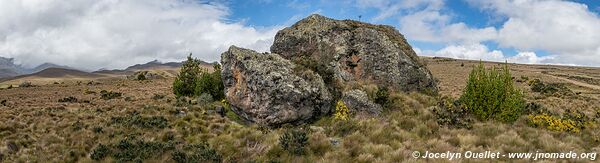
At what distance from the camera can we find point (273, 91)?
2047 centimetres

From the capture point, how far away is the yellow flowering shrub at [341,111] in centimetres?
2083

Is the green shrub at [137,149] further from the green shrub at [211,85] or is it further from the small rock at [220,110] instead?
the green shrub at [211,85]

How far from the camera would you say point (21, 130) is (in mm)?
21859

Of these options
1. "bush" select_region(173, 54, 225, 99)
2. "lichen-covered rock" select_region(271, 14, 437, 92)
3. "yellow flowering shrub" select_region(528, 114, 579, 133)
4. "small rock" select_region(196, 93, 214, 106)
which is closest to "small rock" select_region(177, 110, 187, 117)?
"small rock" select_region(196, 93, 214, 106)

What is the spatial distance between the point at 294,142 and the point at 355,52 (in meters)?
12.7

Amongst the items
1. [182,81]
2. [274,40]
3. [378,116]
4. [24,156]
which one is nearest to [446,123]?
[378,116]

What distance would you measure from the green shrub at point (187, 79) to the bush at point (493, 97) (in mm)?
26337

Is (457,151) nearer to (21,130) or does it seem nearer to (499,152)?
(499,152)

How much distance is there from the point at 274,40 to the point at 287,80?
8.37m

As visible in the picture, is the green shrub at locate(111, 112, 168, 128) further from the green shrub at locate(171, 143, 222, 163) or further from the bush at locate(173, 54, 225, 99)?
the bush at locate(173, 54, 225, 99)

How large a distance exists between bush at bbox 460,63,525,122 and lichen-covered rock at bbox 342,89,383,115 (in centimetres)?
518

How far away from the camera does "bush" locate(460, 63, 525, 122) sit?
20.8m

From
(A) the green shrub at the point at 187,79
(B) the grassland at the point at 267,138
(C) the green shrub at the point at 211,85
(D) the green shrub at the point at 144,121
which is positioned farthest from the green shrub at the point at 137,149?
(A) the green shrub at the point at 187,79

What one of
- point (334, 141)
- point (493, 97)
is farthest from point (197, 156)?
point (493, 97)
